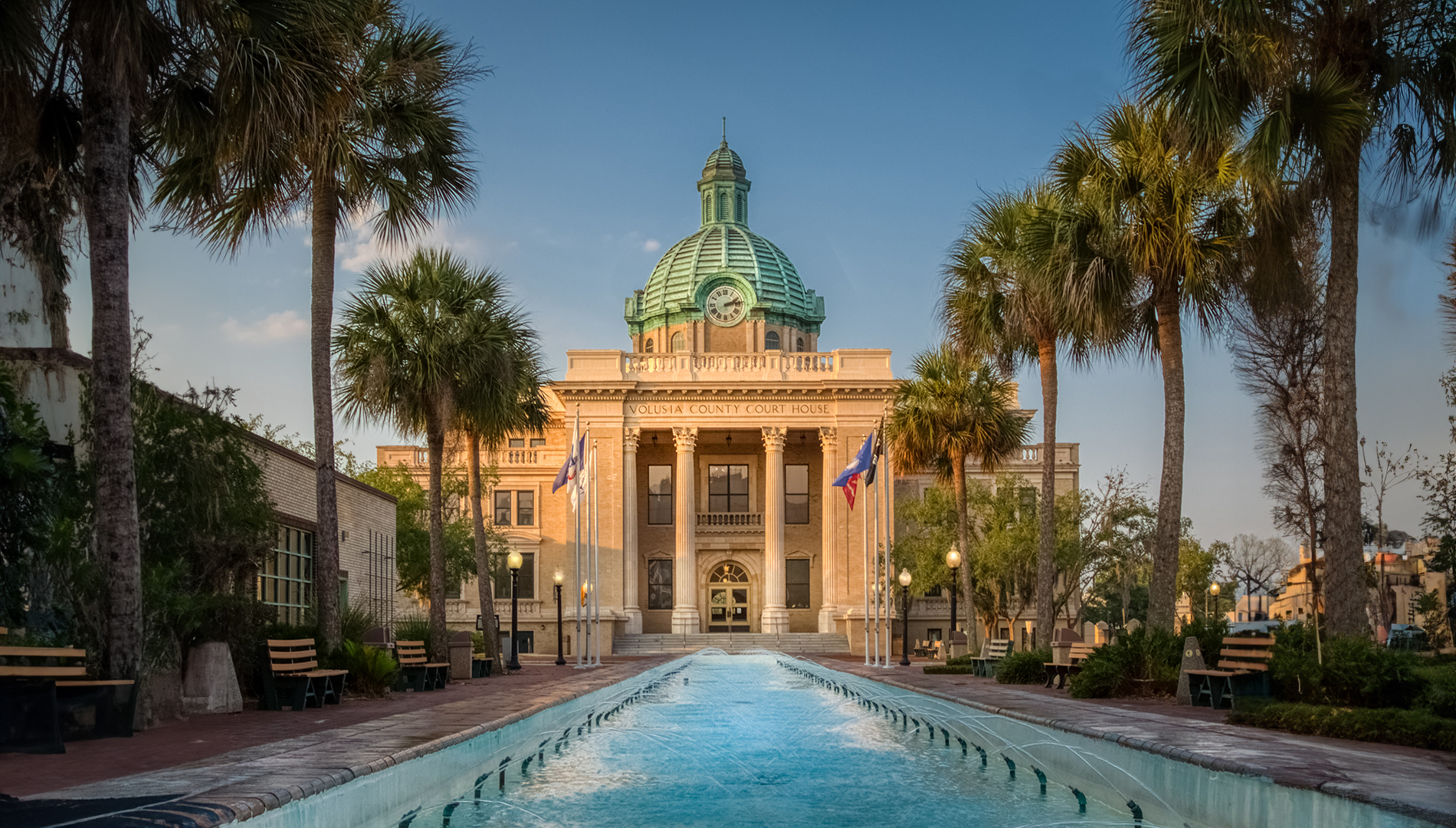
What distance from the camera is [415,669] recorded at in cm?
2097

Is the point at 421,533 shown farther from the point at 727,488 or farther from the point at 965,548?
the point at 965,548

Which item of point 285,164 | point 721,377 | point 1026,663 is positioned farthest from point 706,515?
point 285,164

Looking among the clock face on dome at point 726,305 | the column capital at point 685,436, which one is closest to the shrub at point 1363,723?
the column capital at point 685,436

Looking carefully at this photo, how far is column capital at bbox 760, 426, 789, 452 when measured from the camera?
170 feet

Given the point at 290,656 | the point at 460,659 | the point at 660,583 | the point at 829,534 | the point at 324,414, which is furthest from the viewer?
the point at 660,583

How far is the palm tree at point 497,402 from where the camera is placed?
81.8ft

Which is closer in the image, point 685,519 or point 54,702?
point 54,702

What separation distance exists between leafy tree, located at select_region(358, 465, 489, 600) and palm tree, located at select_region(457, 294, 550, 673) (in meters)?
14.2

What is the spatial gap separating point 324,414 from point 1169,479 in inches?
466

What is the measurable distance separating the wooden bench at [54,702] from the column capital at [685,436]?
40266mm

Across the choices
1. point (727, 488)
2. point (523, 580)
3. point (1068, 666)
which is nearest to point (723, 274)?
point (727, 488)

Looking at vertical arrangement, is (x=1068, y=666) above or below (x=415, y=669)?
above

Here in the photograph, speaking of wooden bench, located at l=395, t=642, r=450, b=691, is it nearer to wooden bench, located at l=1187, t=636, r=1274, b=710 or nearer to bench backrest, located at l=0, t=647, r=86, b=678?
bench backrest, located at l=0, t=647, r=86, b=678

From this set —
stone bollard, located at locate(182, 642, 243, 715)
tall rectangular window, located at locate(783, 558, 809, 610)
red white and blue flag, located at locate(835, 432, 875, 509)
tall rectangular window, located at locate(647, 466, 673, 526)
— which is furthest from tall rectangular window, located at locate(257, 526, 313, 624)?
tall rectangular window, located at locate(783, 558, 809, 610)
